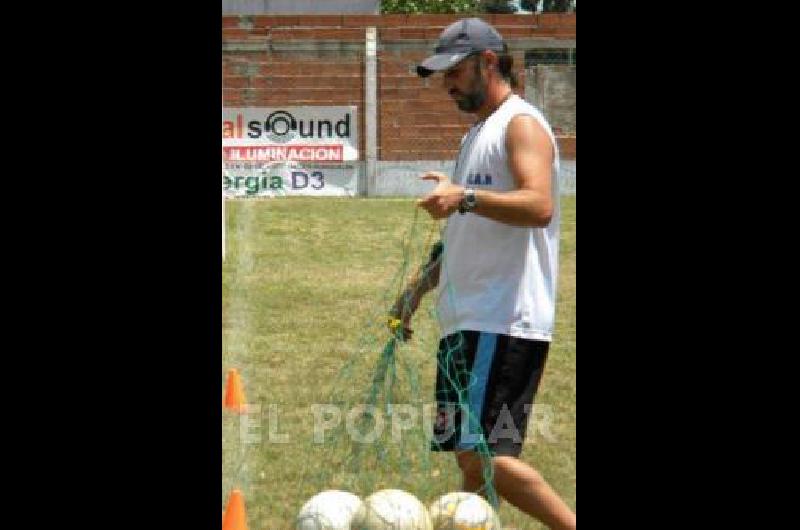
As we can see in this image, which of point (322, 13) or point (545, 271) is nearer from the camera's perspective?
point (545, 271)

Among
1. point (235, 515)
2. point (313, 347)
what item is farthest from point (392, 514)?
point (313, 347)

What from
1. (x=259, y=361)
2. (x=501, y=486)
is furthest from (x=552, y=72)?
(x=501, y=486)

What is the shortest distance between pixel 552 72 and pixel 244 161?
807 cm

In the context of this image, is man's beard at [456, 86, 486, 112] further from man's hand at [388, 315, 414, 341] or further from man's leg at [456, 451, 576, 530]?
man's leg at [456, 451, 576, 530]

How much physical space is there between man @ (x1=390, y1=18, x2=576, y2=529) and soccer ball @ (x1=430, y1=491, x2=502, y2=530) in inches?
3.3

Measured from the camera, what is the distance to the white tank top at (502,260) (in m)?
3.72

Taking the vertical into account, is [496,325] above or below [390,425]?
above

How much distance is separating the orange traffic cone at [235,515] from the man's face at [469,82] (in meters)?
1.72

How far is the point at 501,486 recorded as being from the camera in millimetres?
3729

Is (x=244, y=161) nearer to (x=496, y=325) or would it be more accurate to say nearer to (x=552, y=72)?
(x=552, y=72)

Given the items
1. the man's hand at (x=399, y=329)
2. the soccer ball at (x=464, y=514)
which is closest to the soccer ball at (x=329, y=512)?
the soccer ball at (x=464, y=514)

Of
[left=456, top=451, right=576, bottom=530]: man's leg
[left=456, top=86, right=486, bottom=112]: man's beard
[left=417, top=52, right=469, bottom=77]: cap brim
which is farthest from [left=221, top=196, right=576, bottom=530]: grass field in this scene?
[left=417, top=52, right=469, bottom=77]: cap brim

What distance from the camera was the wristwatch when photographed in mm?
3459

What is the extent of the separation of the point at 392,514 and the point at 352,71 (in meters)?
15.1
